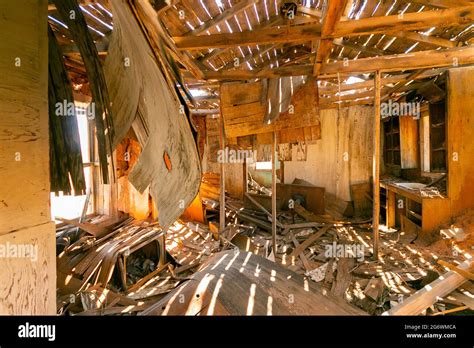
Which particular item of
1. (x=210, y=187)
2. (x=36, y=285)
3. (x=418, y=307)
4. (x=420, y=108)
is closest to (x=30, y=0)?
(x=36, y=285)

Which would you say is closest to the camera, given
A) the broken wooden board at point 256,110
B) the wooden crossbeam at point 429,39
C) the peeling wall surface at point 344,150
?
the broken wooden board at point 256,110

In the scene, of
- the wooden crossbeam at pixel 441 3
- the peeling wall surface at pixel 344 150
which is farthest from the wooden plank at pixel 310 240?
the wooden crossbeam at pixel 441 3

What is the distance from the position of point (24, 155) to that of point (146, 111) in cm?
70

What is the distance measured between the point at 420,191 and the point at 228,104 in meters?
6.14

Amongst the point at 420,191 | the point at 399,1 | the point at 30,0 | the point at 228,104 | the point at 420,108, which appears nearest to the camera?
the point at 30,0

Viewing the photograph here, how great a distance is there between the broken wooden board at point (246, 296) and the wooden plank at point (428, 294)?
917 mm

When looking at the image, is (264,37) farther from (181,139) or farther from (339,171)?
(339,171)

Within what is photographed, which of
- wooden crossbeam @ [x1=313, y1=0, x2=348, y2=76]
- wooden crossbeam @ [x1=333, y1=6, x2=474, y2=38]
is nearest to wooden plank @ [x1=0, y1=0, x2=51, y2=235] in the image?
wooden crossbeam @ [x1=313, y1=0, x2=348, y2=76]

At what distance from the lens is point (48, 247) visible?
1.56 meters

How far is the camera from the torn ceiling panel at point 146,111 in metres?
1.50

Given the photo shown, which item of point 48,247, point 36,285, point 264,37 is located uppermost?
point 264,37

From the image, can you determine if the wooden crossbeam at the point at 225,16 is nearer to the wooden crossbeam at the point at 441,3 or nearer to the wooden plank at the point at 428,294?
the wooden crossbeam at the point at 441,3

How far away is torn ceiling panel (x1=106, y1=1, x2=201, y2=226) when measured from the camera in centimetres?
150

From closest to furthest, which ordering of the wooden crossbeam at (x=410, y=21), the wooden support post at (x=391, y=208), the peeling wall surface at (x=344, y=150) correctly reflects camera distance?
1. the wooden crossbeam at (x=410, y=21)
2. the wooden support post at (x=391, y=208)
3. the peeling wall surface at (x=344, y=150)
